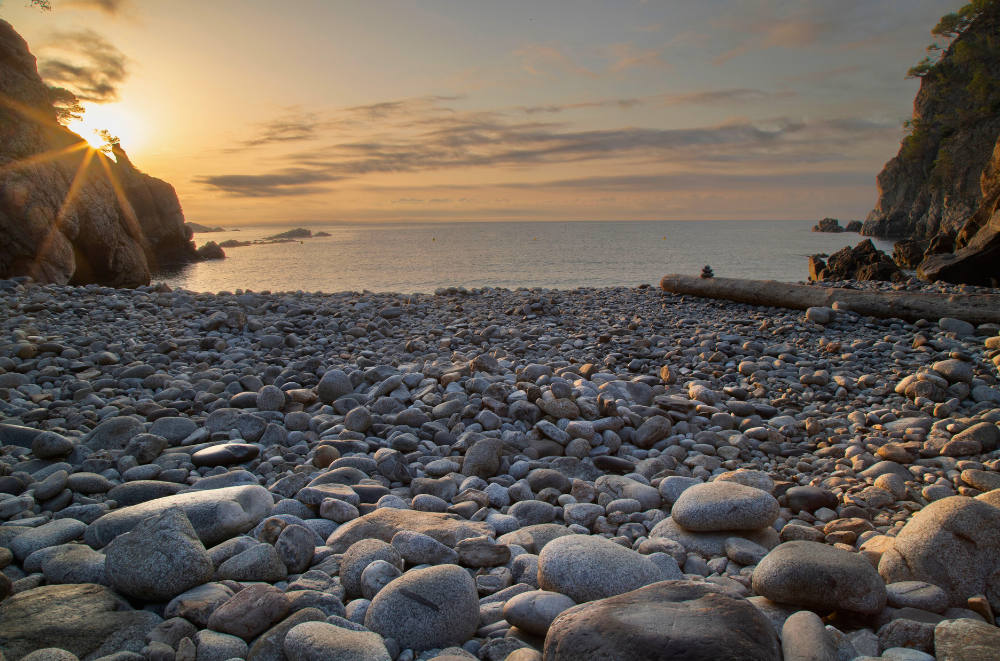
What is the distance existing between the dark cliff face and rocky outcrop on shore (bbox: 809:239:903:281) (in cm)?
2846

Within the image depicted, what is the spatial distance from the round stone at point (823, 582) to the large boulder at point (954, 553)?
1.17 ft

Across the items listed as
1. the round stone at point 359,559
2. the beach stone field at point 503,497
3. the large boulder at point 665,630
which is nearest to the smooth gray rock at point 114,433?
the beach stone field at point 503,497

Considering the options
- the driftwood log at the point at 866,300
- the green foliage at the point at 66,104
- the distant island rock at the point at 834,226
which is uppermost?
the distant island rock at the point at 834,226

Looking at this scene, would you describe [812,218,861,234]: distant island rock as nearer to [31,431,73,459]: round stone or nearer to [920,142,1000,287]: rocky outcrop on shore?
A: [920,142,1000,287]: rocky outcrop on shore

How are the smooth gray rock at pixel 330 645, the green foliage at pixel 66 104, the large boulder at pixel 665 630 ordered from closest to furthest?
the large boulder at pixel 665 630, the smooth gray rock at pixel 330 645, the green foliage at pixel 66 104

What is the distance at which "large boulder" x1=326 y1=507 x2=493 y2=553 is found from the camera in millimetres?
2629

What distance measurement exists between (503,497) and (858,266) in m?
16.9

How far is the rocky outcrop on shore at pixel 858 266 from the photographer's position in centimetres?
1456

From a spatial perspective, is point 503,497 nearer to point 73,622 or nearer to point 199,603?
point 199,603

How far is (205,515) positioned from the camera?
8.36ft

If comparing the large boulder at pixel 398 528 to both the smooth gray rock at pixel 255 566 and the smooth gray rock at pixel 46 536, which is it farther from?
the smooth gray rock at pixel 46 536

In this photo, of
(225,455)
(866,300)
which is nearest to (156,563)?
(225,455)

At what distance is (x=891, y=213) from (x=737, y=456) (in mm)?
82168

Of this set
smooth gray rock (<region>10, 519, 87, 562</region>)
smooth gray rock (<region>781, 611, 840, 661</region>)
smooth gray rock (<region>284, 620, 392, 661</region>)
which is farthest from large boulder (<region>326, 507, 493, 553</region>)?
smooth gray rock (<region>781, 611, 840, 661</region>)
